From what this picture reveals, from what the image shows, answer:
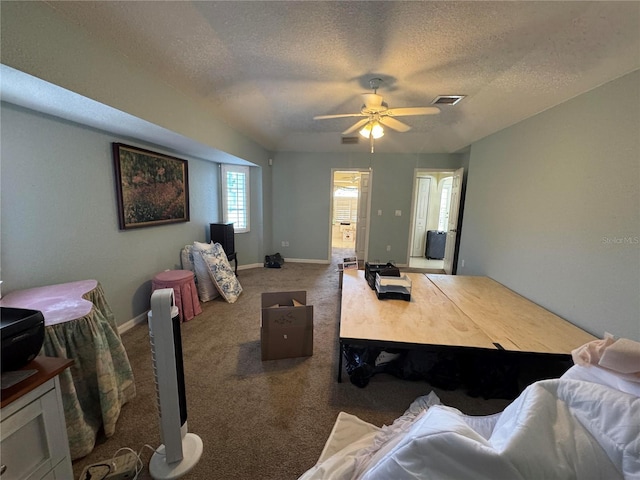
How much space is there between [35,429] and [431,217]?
7094 mm

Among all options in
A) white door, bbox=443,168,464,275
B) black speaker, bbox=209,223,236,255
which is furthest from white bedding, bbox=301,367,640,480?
white door, bbox=443,168,464,275

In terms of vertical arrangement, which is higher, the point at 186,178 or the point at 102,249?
the point at 186,178

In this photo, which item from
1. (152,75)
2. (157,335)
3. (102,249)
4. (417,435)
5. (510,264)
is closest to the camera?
(417,435)

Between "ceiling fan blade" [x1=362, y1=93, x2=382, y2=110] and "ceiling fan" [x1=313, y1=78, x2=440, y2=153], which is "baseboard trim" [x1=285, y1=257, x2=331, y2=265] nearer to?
"ceiling fan" [x1=313, y1=78, x2=440, y2=153]

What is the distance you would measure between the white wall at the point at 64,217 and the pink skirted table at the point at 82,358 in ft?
1.15

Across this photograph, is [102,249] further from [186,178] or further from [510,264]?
[510,264]

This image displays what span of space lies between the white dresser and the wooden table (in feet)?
4.78

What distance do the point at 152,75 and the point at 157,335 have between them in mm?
2027

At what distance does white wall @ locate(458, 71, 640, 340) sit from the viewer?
1753 millimetres

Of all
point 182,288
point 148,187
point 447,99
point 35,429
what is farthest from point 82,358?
point 447,99

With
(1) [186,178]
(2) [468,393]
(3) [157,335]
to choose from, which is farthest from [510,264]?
(1) [186,178]

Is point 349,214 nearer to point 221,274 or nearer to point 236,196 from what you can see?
point 236,196

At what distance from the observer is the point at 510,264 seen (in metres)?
2.95

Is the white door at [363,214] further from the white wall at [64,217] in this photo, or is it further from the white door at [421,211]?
the white wall at [64,217]
